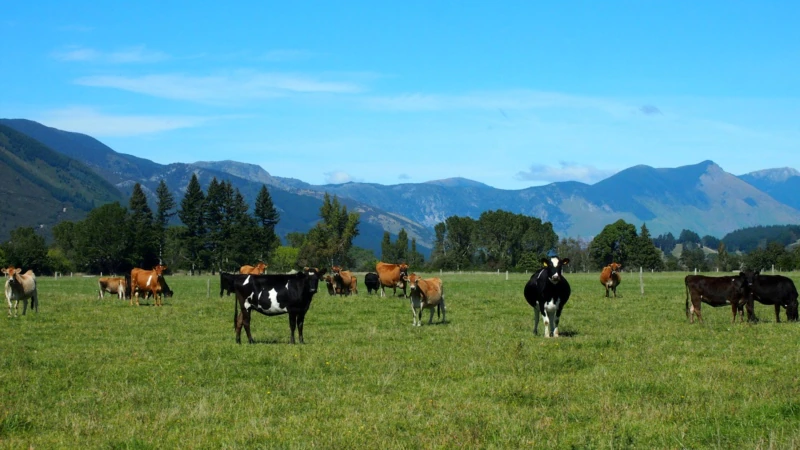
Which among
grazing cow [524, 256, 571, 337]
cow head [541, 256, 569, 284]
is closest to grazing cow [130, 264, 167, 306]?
grazing cow [524, 256, 571, 337]

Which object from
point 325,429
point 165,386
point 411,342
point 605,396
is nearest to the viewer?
point 325,429

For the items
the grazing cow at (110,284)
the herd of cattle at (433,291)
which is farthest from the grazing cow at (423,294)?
the grazing cow at (110,284)

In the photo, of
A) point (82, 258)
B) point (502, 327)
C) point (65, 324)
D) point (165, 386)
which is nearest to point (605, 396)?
point (165, 386)

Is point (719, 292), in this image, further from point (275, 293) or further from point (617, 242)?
point (617, 242)

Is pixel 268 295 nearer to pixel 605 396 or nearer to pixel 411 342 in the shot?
pixel 411 342

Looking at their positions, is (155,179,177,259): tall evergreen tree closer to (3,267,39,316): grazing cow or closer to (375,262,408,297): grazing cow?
(375,262,408,297): grazing cow

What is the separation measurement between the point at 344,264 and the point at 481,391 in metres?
124

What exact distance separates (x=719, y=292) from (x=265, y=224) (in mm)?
117556

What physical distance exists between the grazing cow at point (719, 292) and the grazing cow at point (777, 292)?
0.75 metres

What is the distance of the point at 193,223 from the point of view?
126 meters

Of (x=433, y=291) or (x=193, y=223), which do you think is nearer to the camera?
(x=433, y=291)

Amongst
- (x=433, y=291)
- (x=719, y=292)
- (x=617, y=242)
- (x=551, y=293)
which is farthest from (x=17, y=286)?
(x=617, y=242)

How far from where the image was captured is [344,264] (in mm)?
136750

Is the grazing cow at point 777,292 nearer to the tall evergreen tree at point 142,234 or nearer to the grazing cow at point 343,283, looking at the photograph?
the grazing cow at point 343,283
